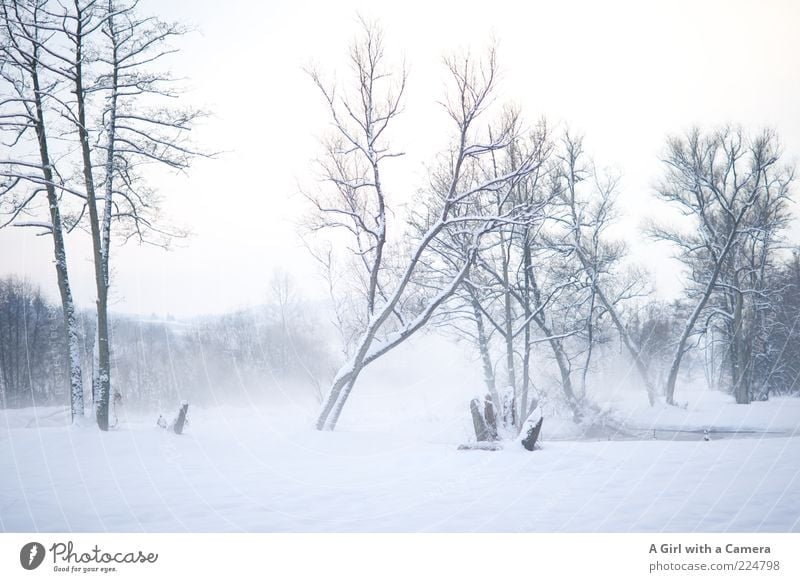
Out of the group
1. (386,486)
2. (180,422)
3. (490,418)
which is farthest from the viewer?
(180,422)

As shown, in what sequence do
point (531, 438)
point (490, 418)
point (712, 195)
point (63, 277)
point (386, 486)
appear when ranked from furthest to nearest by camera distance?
point (712, 195) < point (63, 277) < point (490, 418) < point (531, 438) < point (386, 486)

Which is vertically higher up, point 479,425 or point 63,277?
point 63,277

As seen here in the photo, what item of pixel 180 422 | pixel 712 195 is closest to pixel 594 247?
pixel 712 195

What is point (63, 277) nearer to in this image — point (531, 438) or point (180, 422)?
point (180, 422)

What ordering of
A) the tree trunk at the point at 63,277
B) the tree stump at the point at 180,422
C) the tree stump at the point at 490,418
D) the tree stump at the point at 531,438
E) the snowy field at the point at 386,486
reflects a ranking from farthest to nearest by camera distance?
1. the tree stump at the point at 180,422
2. the tree trunk at the point at 63,277
3. the tree stump at the point at 490,418
4. the tree stump at the point at 531,438
5. the snowy field at the point at 386,486

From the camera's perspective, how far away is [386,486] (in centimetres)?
500

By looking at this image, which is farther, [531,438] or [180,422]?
[180,422]

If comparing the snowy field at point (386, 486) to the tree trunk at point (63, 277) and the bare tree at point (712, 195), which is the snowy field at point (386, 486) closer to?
the tree trunk at point (63, 277)

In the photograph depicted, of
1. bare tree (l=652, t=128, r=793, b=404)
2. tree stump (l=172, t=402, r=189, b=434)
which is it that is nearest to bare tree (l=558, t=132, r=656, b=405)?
bare tree (l=652, t=128, r=793, b=404)

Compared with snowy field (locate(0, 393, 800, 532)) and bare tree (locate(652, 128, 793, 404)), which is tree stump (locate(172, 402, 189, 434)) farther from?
bare tree (locate(652, 128, 793, 404))

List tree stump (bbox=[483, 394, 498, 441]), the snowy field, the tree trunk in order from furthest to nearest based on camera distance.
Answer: the tree trunk, tree stump (bbox=[483, 394, 498, 441]), the snowy field

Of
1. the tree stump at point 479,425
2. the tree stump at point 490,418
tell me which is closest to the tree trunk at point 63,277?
the tree stump at point 479,425

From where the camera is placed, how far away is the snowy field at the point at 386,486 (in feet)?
13.1

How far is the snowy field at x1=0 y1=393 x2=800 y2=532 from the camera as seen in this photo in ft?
13.1
